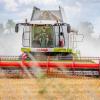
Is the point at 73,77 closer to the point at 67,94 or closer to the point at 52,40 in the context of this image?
the point at 52,40

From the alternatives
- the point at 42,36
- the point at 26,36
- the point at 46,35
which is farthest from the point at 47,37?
the point at 26,36

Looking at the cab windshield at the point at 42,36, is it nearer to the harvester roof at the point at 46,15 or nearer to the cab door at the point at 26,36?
the cab door at the point at 26,36

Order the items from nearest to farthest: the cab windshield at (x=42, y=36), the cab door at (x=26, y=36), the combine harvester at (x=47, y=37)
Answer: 1. the combine harvester at (x=47, y=37)
2. the cab door at (x=26, y=36)
3. the cab windshield at (x=42, y=36)

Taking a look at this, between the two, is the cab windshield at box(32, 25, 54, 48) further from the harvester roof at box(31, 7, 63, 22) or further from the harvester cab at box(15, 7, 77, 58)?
the harvester roof at box(31, 7, 63, 22)

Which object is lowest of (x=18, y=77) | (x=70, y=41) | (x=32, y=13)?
(x=18, y=77)

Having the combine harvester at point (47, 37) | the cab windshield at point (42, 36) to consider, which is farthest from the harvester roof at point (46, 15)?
the cab windshield at point (42, 36)

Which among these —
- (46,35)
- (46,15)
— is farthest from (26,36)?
(46,15)

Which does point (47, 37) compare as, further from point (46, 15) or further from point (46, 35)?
point (46, 15)

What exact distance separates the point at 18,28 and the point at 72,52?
6.78 feet

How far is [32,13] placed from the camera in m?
15.1

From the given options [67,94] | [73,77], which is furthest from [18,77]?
[67,94]

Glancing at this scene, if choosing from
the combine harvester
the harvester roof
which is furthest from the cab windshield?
the harvester roof

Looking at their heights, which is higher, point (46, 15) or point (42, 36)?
point (46, 15)

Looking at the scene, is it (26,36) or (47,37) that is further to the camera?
(47,37)
